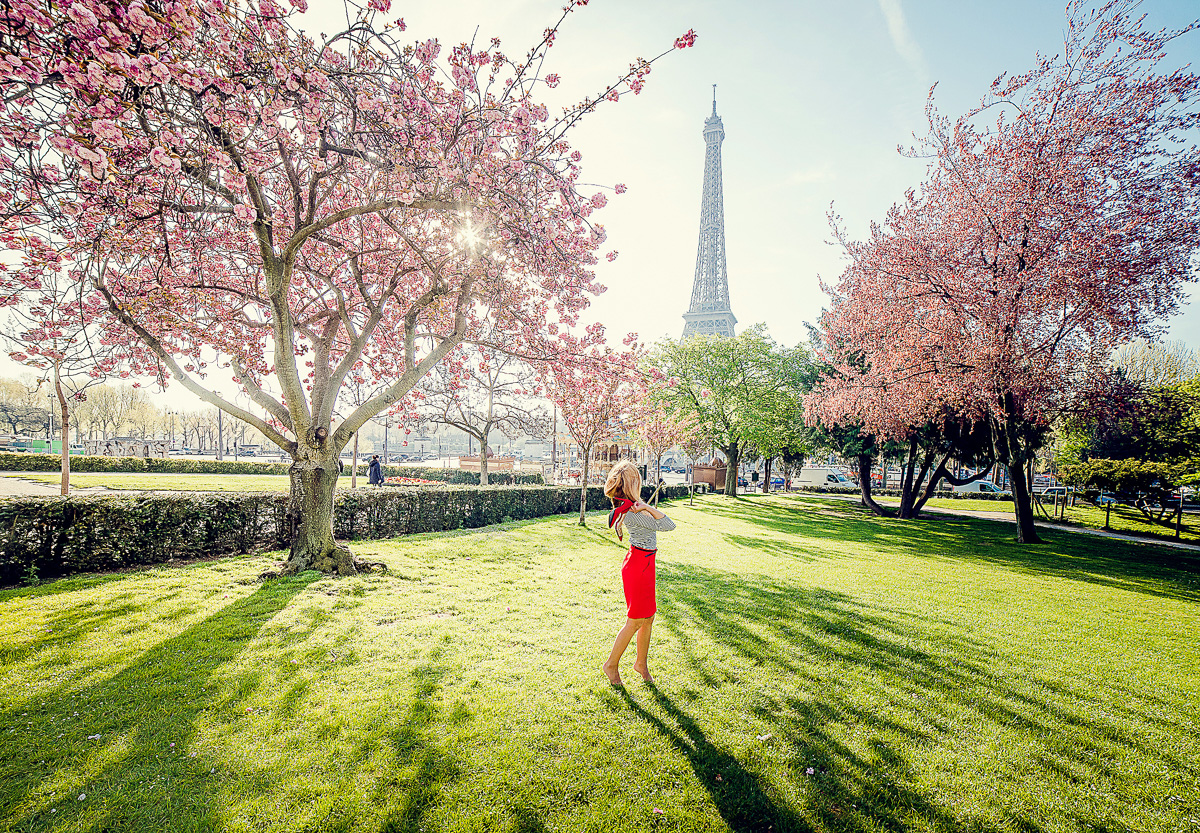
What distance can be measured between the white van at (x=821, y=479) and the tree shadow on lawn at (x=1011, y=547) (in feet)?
70.0

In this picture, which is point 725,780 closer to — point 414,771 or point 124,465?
point 414,771

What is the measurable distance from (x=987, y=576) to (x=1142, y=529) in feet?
51.3

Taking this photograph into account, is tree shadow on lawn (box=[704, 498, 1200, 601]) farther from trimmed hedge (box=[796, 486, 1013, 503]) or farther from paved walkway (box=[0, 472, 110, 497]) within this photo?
paved walkway (box=[0, 472, 110, 497])

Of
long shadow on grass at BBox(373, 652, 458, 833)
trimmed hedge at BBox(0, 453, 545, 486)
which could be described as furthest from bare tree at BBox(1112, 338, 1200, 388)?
long shadow on grass at BBox(373, 652, 458, 833)

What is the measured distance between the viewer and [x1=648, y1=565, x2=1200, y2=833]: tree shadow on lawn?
2.73 meters

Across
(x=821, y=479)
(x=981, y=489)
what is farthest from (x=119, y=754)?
(x=981, y=489)

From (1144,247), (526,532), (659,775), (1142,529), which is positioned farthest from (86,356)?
(1142,529)

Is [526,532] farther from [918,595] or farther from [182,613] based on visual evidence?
[918,595]

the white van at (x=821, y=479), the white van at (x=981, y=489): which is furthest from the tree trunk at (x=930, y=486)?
the white van at (x=981, y=489)

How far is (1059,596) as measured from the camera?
25.8 ft

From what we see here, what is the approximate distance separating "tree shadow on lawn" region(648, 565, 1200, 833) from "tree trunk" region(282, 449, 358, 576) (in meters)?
5.28

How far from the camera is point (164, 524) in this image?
7.29m

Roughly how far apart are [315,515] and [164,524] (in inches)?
95.7

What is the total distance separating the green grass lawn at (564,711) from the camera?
8.64ft
